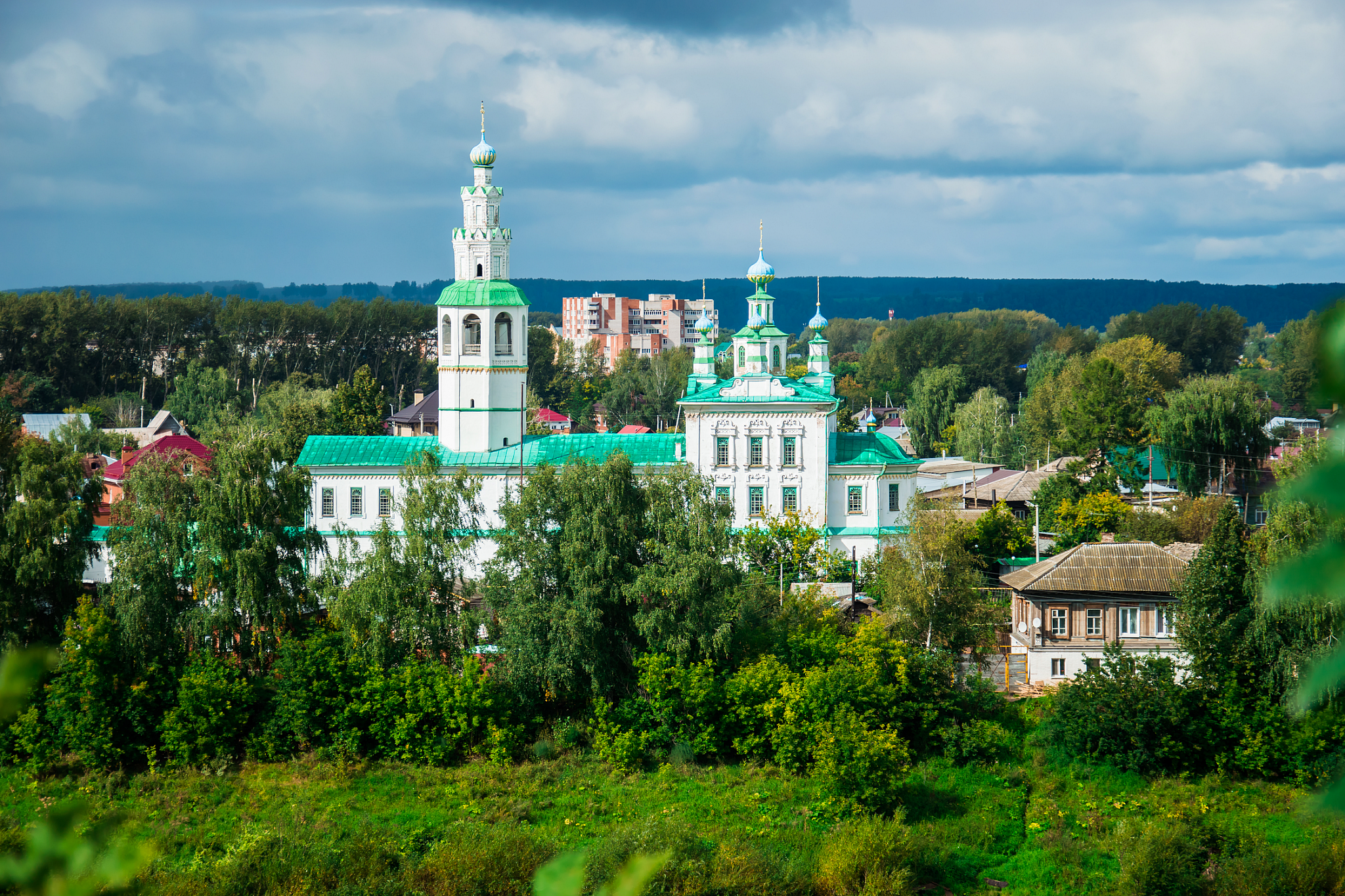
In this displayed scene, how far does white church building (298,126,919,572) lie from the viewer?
33.8 meters

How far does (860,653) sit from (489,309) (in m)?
15.7

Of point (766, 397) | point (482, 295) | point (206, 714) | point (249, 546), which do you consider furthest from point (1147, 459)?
point (206, 714)

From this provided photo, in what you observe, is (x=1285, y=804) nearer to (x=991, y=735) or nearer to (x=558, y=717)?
(x=991, y=735)

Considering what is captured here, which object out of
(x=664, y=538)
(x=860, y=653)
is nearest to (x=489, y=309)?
(x=664, y=538)

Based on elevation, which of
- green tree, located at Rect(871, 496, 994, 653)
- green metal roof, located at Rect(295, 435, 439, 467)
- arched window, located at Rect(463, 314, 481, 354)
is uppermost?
arched window, located at Rect(463, 314, 481, 354)

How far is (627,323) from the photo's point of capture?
153125 millimetres

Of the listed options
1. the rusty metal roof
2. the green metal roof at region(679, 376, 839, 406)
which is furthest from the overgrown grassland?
the green metal roof at region(679, 376, 839, 406)

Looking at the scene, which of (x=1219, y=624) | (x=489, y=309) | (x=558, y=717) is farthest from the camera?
(x=489, y=309)

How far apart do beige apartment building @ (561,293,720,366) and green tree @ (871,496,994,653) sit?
115 meters

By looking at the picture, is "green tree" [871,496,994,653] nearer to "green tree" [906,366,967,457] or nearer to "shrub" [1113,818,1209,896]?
"shrub" [1113,818,1209,896]

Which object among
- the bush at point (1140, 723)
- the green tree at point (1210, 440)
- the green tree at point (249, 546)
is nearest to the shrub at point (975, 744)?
the bush at point (1140, 723)

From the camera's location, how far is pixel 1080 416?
49.9 metres

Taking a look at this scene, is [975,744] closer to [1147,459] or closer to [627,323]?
[1147,459]

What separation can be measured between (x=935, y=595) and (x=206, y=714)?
45.7 ft
